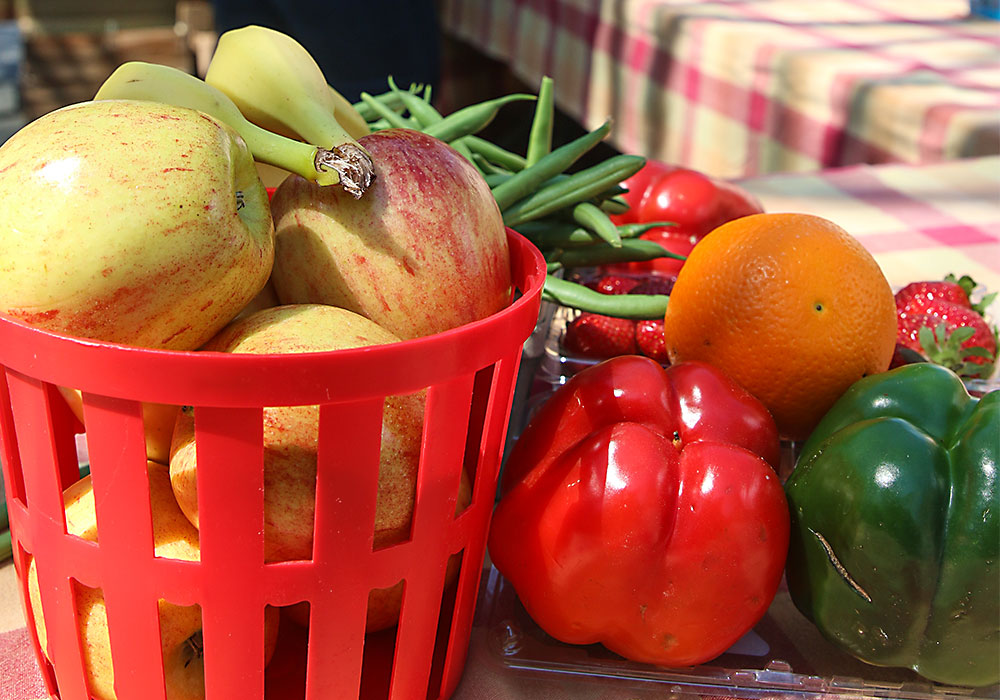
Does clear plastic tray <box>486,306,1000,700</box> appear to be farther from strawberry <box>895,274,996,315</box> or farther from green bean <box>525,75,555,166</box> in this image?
green bean <box>525,75,555,166</box>

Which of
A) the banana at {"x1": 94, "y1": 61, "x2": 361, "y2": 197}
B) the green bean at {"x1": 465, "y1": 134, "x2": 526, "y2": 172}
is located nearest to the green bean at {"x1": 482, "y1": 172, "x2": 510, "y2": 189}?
the green bean at {"x1": 465, "y1": 134, "x2": 526, "y2": 172}

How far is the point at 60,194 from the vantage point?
0.45 meters

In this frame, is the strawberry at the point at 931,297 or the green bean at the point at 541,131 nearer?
the strawberry at the point at 931,297

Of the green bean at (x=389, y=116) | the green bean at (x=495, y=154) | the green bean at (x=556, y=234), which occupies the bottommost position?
the green bean at (x=556, y=234)

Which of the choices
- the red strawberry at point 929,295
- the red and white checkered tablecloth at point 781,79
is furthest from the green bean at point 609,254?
the red and white checkered tablecloth at point 781,79

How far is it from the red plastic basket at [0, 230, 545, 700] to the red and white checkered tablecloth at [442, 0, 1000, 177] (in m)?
1.38

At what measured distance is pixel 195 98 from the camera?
1.93 feet

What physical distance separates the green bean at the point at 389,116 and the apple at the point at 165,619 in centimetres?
62

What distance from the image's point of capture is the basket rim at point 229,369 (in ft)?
1.28

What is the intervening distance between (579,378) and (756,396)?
0.45ft

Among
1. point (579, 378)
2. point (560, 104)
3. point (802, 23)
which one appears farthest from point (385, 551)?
point (560, 104)

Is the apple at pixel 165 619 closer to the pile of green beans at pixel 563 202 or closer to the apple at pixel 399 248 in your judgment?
the apple at pixel 399 248

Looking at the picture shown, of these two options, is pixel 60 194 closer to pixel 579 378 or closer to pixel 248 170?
pixel 248 170

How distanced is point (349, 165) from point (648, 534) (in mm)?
272
